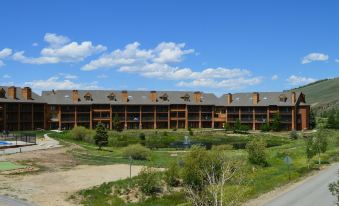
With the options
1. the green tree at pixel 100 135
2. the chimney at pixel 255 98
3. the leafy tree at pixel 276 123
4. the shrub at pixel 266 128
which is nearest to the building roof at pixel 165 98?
the chimney at pixel 255 98

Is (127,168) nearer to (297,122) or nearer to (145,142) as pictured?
(145,142)

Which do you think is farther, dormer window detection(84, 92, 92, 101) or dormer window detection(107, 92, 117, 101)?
dormer window detection(107, 92, 117, 101)

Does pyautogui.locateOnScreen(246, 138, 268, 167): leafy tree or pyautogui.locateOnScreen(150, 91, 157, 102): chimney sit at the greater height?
pyautogui.locateOnScreen(150, 91, 157, 102): chimney

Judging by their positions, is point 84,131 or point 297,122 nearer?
point 84,131

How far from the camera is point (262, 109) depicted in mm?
127312

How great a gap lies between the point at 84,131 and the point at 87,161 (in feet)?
97.5

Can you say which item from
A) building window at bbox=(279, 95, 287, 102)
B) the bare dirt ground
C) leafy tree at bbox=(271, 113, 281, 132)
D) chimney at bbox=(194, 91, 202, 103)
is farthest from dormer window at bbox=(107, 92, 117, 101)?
the bare dirt ground

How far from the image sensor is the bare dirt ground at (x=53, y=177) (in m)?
42.3

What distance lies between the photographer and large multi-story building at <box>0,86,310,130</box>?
113m

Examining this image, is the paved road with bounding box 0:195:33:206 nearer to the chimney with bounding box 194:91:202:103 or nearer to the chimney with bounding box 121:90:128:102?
the chimney with bounding box 121:90:128:102

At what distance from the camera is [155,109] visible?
127938 mm

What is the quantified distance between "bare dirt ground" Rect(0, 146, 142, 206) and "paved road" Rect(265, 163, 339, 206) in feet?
59.5

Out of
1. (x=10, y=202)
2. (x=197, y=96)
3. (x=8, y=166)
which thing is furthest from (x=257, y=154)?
(x=197, y=96)

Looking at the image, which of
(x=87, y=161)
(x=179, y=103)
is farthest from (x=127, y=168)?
(x=179, y=103)
